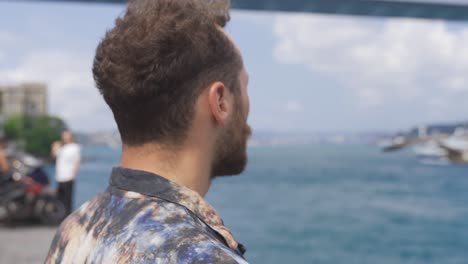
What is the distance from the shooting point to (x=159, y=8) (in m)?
0.64

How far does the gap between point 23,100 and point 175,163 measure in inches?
3360

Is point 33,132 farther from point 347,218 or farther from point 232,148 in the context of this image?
point 232,148

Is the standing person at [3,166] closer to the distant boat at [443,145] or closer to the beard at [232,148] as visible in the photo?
the beard at [232,148]

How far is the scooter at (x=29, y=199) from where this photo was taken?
6.16 meters

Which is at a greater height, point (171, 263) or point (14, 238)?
point (171, 263)

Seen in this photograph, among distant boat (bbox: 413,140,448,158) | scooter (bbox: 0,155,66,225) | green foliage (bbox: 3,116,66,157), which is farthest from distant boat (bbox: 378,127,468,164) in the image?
scooter (bbox: 0,155,66,225)

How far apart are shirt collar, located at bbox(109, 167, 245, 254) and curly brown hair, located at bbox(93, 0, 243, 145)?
1.7 inches

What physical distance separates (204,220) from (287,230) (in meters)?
29.9

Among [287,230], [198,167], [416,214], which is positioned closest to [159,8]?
[198,167]

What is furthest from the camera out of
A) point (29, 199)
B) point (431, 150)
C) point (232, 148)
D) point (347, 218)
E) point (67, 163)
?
point (431, 150)

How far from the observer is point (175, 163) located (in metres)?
0.65

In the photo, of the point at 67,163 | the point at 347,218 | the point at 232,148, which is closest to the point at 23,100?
the point at 347,218

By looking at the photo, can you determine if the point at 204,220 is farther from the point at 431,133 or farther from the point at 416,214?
the point at 431,133

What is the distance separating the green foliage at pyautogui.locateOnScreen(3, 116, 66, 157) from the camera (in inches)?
2425
